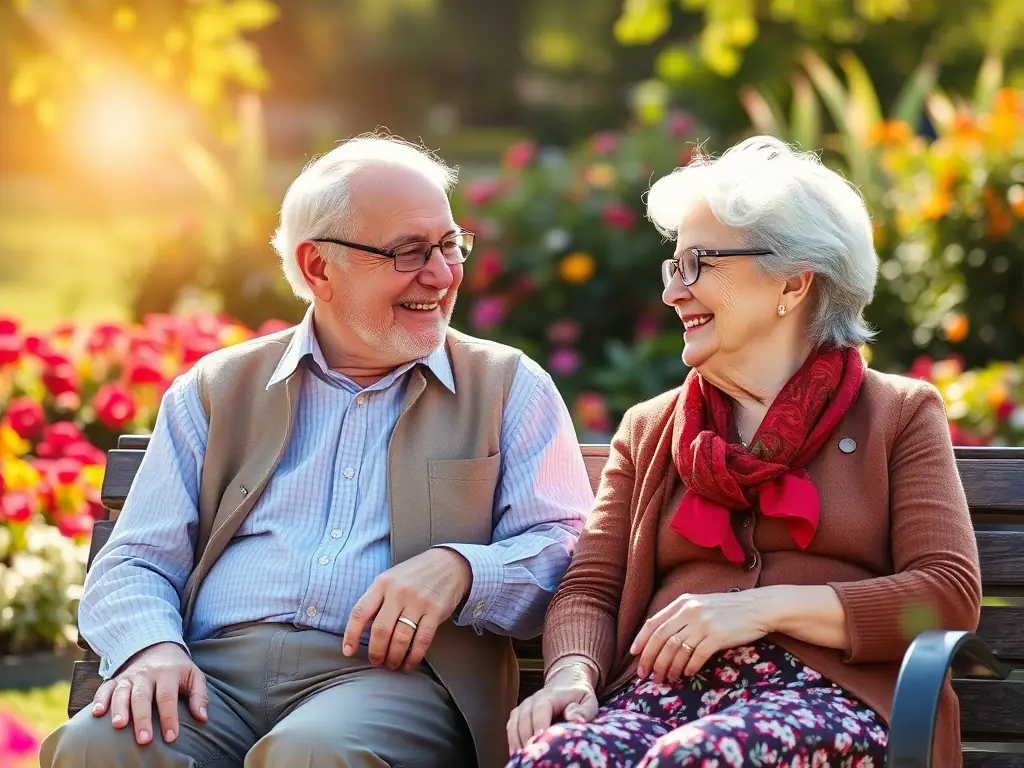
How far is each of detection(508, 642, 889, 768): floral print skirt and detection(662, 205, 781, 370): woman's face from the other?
60cm

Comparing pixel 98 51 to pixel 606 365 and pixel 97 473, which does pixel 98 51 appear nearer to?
pixel 97 473

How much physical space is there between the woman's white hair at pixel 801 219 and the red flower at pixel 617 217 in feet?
13.3

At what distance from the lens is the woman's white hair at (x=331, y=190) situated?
3.18 meters

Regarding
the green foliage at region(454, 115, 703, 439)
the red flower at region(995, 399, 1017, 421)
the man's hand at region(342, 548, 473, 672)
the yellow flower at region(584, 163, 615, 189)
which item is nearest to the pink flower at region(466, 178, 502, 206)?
the green foliage at region(454, 115, 703, 439)

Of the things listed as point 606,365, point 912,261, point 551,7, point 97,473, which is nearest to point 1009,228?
point 912,261

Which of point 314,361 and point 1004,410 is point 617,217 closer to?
point 1004,410

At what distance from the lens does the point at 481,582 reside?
9.37ft

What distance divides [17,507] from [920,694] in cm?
324

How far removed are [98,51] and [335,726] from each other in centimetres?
441

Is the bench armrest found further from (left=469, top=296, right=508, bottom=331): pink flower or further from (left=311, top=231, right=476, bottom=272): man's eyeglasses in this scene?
(left=469, top=296, right=508, bottom=331): pink flower

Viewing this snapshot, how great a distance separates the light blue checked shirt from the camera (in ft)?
9.65

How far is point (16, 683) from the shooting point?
4438 millimetres

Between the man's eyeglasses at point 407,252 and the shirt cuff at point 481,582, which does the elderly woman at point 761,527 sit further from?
the man's eyeglasses at point 407,252

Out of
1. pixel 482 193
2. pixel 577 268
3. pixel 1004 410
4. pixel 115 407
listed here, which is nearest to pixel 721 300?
pixel 1004 410
